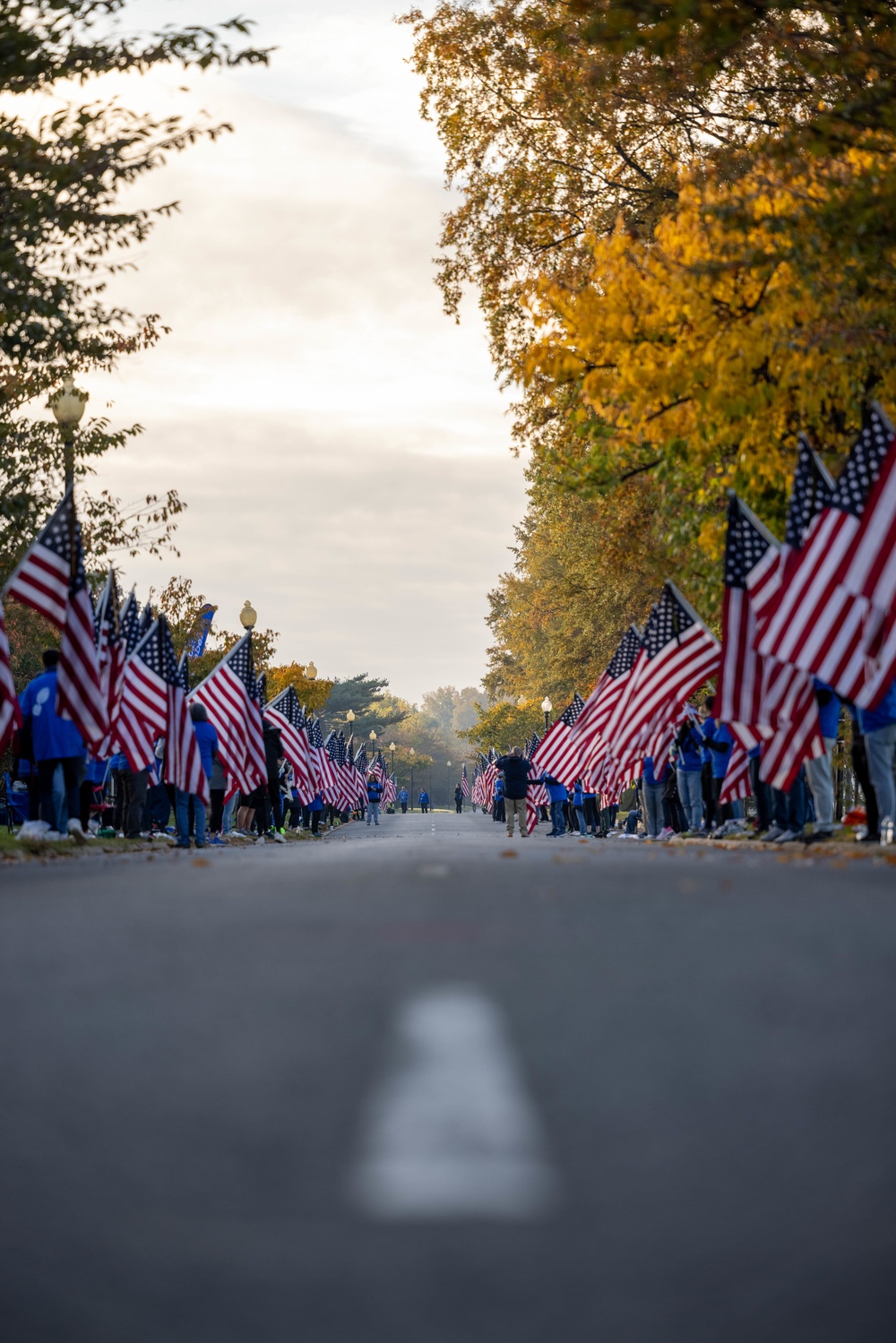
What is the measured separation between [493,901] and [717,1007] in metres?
3.95

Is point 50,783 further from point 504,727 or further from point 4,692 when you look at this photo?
point 504,727

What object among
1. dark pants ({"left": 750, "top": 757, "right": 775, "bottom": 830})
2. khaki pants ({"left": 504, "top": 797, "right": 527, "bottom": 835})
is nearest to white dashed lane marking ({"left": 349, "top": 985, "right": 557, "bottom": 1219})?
dark pants ({"left": 750, "top": 757, "right": 775, "bottom": 830})

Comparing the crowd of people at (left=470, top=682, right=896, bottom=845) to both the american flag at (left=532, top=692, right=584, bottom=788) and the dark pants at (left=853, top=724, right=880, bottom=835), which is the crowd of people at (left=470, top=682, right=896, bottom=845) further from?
the american flag at (left=532, top=692, right=584, bottom=788)

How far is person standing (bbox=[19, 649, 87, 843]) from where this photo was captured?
779 inches

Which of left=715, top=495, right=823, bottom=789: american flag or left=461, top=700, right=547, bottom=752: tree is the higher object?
left=461, top=700, right=547, bottom=752: tree

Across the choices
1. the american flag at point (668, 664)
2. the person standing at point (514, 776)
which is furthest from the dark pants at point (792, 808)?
the person standing at point (514, 776)

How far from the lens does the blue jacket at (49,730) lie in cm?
1977

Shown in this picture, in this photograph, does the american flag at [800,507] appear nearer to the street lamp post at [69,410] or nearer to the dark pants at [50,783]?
the dark pants at [50,783]

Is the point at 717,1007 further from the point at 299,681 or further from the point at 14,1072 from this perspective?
the point at 299,681

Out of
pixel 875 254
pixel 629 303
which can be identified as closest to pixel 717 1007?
pixel 875 254

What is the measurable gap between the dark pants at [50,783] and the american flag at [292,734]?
15656mm

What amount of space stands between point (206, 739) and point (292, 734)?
1171 cm

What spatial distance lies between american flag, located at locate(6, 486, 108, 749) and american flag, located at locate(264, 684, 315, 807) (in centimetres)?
1732

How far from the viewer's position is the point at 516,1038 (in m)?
5.56
